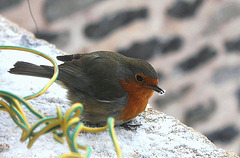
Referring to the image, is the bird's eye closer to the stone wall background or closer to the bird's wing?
the bird's wing

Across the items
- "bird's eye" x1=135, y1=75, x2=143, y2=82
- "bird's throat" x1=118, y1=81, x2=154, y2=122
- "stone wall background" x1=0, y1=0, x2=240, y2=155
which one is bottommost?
"bird's throat" x1=118, y1=81, x2=154, y2=122

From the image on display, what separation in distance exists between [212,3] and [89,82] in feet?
6.11

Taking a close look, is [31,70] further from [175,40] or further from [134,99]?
[175,40]

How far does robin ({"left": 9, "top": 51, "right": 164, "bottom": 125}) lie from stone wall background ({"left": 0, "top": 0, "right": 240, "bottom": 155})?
0.97 metres

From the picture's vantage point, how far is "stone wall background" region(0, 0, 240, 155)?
10.4ft

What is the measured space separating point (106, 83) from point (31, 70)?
0.39 meters

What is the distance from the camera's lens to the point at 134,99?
2035 millimetres

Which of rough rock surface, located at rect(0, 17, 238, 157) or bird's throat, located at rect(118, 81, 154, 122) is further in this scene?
bird's throat, located at rect(118, 81, 154, 122)

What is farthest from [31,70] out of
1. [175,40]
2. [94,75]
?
[175,40]

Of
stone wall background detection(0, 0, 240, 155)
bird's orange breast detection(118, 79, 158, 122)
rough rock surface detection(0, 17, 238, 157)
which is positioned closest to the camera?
rough rock surface detection(0, 17, 238, 157)

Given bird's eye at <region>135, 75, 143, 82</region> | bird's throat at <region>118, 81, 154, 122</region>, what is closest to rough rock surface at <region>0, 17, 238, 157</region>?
bird's throat at <region>118, 81, 154, 122</region>

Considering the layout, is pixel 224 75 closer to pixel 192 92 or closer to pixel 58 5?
pixel 192 92

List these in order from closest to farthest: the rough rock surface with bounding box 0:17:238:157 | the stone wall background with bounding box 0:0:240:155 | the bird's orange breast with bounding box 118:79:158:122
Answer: the rough rock surface with bounding box 0:17:238:157, the bird's orange breast with bounding box 118:79:158:122, the stone wall background with bounding box 0:0:240:155

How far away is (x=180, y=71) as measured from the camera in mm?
3555
